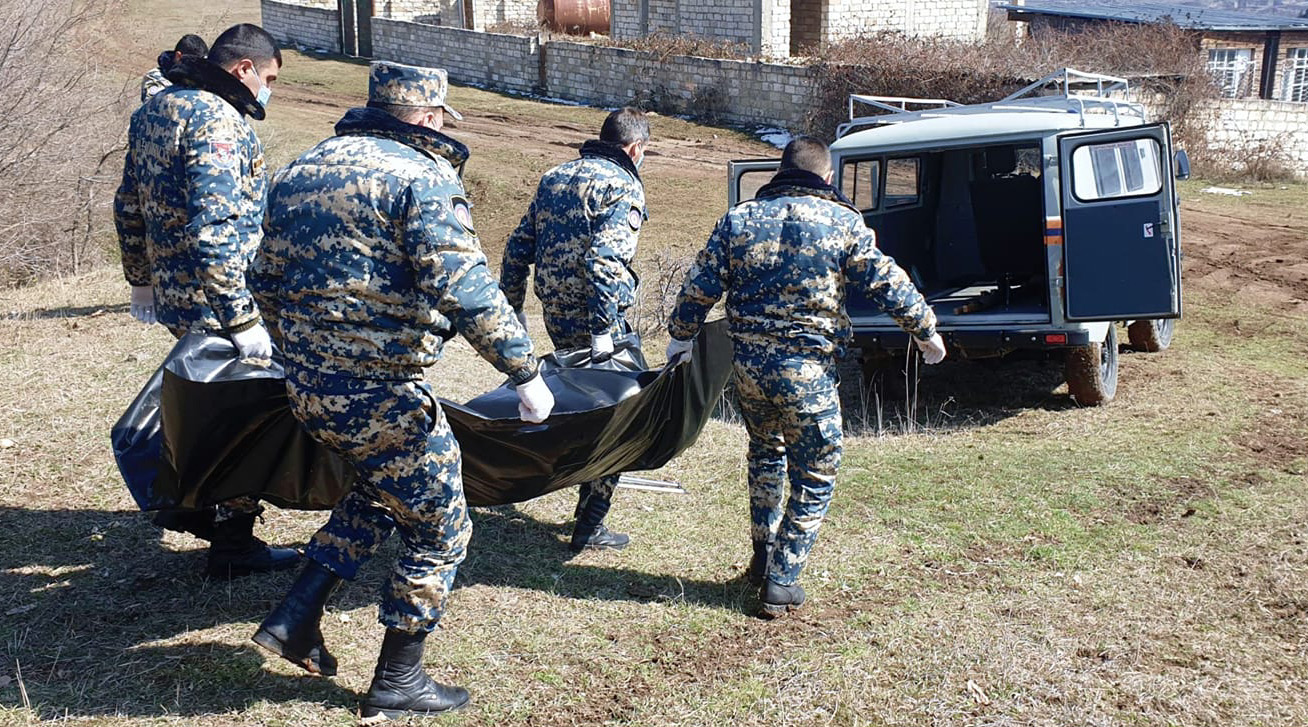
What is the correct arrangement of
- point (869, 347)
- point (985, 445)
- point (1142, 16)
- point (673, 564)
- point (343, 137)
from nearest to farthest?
point (343, 137)
point (673, 564)
point (985, 445)
point (869, 347)
point (1142, 16)

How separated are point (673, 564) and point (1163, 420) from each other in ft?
13.1

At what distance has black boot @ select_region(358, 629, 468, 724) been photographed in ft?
11.8

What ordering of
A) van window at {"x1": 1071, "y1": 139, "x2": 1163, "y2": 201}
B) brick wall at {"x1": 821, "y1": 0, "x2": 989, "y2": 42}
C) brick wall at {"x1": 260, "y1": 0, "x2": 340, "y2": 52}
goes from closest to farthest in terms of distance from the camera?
van window at {"x1": 1071, "y1": 139, "x2": 1163, "y2": 201}
brick wall at {"x1": 821, "y1": 0, "x2": 989, "y2": 42}
brick wall at {"x1": 260, "y1": 0, "x2": 340, "y2": 52}

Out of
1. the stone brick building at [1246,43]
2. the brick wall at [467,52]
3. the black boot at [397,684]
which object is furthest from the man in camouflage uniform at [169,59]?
the stone brick building at [1246,43]

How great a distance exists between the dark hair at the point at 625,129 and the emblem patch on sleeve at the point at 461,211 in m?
1.90

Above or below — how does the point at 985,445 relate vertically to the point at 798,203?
below

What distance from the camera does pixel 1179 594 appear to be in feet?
15.0

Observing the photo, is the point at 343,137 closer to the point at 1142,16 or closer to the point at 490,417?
the point at 490,417

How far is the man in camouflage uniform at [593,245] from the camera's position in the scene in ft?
16.7

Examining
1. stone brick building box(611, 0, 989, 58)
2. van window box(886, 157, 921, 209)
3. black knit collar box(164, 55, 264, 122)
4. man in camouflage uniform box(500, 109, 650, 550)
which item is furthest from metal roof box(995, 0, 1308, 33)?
black knit collar box(164, 55, 264, 122)

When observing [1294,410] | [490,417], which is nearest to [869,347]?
[1294,410]

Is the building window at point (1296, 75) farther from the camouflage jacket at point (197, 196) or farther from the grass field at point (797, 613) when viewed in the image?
the camouflage jacket at point (197, 196)

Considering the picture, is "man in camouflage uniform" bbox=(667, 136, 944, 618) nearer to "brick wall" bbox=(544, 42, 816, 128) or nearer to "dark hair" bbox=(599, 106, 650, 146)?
"dark hair" bbox=(599, 106, 650, 146)

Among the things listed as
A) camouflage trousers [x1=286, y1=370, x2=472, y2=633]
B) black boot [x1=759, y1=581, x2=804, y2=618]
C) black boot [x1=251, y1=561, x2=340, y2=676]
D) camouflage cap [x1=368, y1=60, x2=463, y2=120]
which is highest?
camouflage cap [x1=368, y1=60, x2=463, y2=120]
